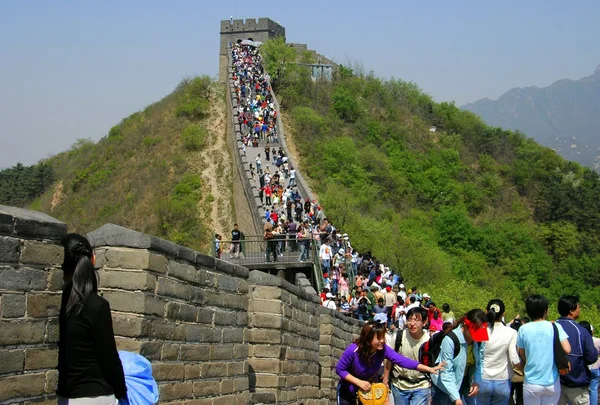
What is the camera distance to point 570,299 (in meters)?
8.38

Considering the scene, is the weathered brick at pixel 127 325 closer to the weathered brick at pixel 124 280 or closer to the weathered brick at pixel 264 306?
the weathered brick at pixel 124 280

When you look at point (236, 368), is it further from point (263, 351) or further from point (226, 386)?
point (263, 351)

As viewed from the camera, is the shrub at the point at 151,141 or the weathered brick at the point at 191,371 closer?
the weathered brick at the point at 191,371

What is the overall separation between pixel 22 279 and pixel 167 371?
223 cm

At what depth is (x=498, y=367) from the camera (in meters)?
8.25

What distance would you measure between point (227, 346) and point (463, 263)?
1687 inches

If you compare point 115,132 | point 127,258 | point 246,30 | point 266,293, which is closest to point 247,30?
point 246,30

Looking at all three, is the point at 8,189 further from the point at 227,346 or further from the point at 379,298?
the point at 227,346

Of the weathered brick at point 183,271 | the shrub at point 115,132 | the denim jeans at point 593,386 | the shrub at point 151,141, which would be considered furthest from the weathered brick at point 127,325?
the shrub at point 115,132

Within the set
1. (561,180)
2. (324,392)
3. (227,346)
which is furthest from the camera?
(561,180)

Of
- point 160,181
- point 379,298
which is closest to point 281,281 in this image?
point 379,298

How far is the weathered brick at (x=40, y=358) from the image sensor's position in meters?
4.56

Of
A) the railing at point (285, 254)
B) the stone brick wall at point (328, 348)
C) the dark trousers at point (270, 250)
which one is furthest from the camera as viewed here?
the dark trousers at point (270, 250)

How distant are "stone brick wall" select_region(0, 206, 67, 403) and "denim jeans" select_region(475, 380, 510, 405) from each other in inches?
182
